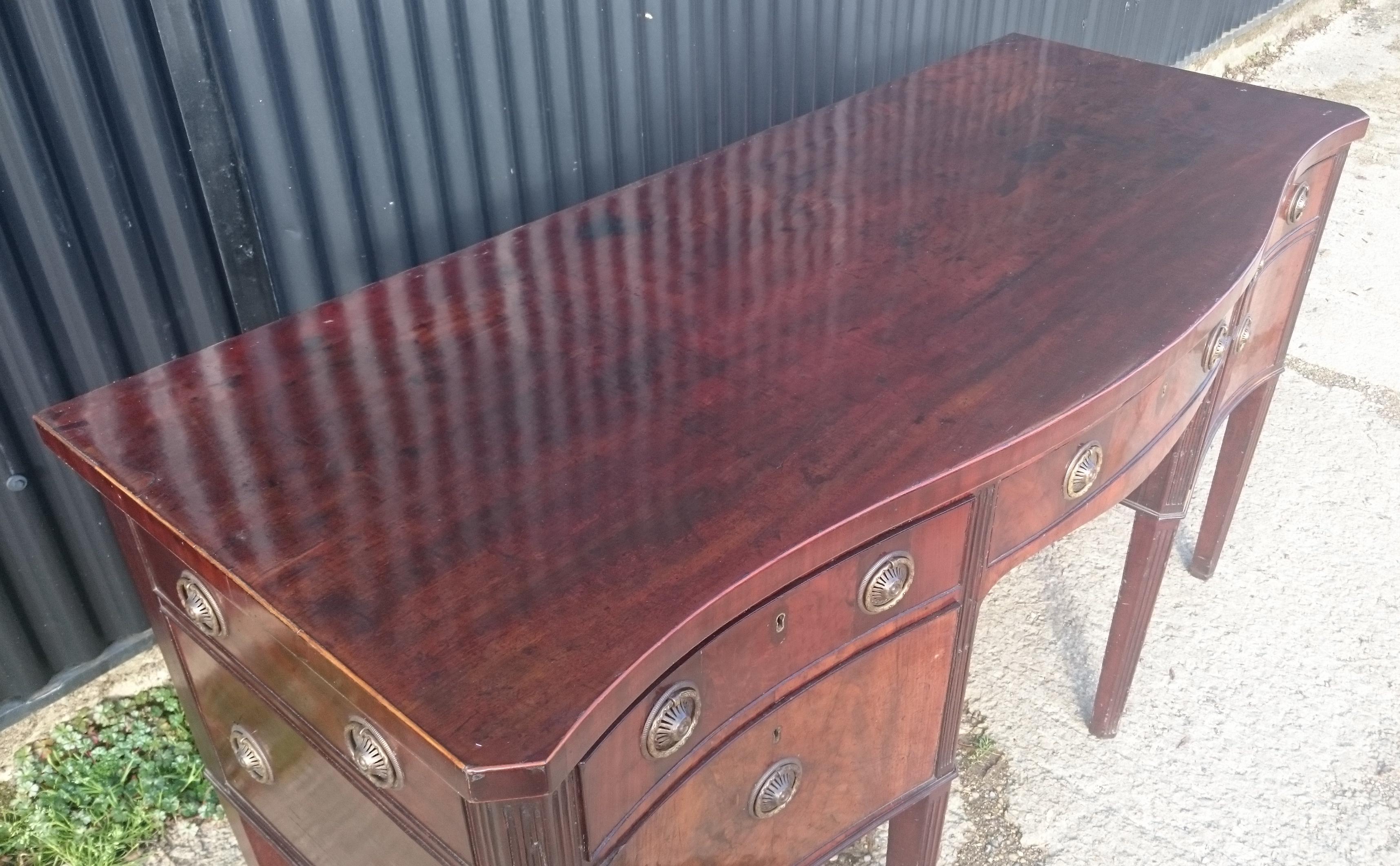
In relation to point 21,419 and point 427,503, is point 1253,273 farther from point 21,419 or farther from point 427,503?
point 21,419

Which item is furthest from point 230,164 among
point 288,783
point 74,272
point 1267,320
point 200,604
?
point 1267,320

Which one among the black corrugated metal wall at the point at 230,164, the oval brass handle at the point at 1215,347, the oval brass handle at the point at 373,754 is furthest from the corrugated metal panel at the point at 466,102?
the oval brass handle at the point at 1215,347

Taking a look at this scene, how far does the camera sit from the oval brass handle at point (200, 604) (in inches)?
39.0

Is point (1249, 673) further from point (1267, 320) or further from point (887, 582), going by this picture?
point (887, 582)

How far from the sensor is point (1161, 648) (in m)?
2.04

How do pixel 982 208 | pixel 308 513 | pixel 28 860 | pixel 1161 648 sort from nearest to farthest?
pixel 308 513, pixel 982 208, pixel 28 860, pixel 1161 648

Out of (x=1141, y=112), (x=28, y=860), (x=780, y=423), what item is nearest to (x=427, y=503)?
(x=780, y=423)

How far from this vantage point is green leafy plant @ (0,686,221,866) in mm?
1615

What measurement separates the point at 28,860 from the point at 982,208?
1.47 metres

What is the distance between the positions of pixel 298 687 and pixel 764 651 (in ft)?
1.20

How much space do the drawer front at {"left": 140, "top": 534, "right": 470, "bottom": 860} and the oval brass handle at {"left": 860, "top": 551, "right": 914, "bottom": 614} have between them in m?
0.39

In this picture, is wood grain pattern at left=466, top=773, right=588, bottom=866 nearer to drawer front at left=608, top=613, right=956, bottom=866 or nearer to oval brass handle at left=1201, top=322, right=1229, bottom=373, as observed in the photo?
drawer front at left=608, top=613, right=956, bottom=866

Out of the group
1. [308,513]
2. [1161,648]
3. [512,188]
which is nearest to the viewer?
[308,513]

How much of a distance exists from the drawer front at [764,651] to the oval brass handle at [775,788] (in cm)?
10
